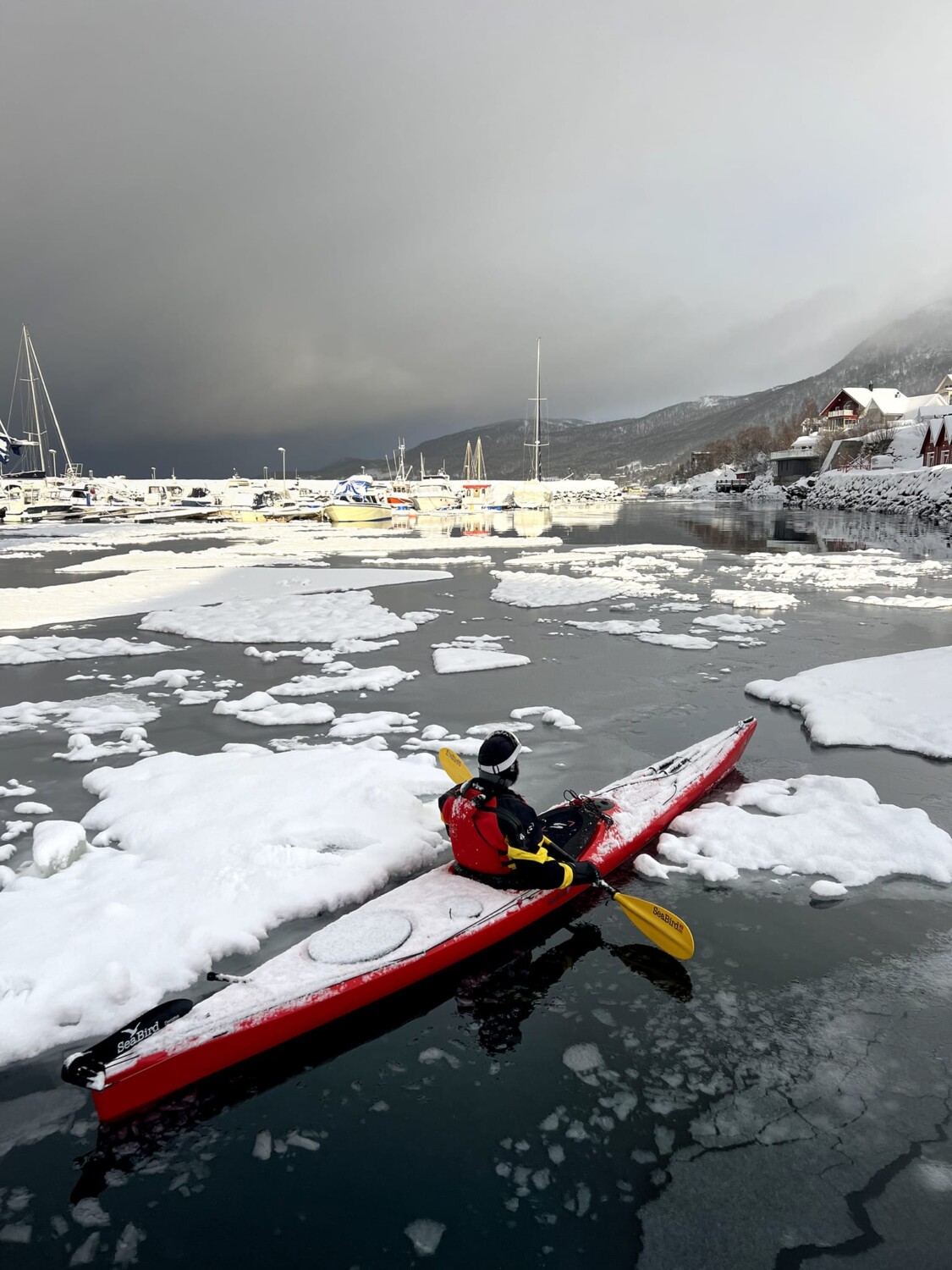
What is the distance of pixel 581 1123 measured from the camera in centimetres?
371

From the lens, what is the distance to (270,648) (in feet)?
45.8

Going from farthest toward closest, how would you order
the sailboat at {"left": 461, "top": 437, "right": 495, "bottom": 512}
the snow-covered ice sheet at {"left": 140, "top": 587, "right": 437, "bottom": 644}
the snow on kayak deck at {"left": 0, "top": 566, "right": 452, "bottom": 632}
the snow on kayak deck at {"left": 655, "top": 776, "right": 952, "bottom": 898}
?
the sailboat at {"left": 461, "top": 437, "right": 495, "bottom": 512} < the snow on kayak deck at {"left": 0, "top": 566, "right": 452, "bottom": 632} < the snow-covered ice sheet at {"left": 140, "top": 587, "right": 437, "bottom": 644} < the snow on kayak deck at {"left": 655, "top": 776, "right": 952, "bottom": 898}

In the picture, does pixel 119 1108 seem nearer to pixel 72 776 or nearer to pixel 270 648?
pixel 72 776

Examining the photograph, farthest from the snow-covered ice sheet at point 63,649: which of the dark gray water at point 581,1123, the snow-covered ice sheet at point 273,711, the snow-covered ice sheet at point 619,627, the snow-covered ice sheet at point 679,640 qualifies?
the dark gray water at point 581,1123

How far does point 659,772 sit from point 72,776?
627 cm

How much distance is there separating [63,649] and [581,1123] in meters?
13.4

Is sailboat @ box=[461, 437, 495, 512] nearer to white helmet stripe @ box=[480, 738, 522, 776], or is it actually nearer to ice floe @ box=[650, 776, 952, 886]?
ice floe @ box=[650, 776, 952, 886]

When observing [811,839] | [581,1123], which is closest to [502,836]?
[581,1123]

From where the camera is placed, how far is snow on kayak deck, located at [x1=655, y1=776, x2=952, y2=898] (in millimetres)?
5902

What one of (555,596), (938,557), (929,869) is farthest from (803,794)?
(938,557)

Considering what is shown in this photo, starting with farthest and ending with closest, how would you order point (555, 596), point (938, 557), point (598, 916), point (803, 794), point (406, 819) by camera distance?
point (938, 557), point (555, 596), point (803, 794), point (406, 819), point (598, 916)

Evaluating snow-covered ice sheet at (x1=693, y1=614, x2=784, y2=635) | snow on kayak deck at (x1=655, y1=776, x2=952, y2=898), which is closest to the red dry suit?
snow on kayak deck at (x1=655, y1=776, x2=952, y2=898)

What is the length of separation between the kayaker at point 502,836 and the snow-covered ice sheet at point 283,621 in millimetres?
9715

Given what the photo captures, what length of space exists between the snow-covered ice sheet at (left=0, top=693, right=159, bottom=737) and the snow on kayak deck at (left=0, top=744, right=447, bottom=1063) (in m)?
1.86
